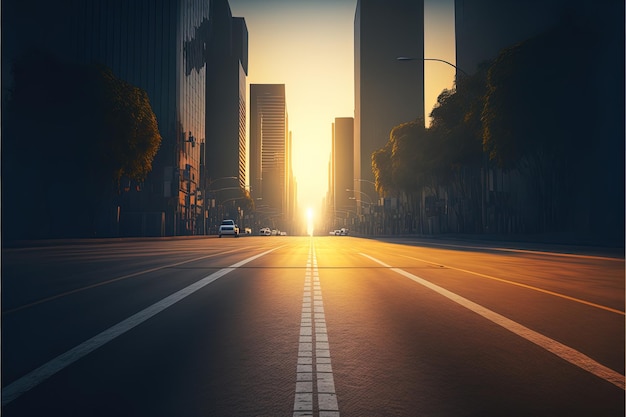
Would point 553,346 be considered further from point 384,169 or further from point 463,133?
point 384,169

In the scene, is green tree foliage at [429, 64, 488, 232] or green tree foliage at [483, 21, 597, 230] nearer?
green tree foliage at [483, 21, 597, 230]

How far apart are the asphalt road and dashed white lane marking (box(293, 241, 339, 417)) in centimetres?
2

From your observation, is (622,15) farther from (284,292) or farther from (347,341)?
(347,341)

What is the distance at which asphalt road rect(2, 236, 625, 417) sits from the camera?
3861mm

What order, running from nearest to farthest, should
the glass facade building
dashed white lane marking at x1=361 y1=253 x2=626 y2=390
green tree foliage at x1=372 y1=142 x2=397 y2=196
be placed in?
1. dashed white lane marking at x1=361 y1=253 x2=626 y2=390
2. the glass facade building
3. green tree foliage at x1=372 y1=142 x2=397 y2=196

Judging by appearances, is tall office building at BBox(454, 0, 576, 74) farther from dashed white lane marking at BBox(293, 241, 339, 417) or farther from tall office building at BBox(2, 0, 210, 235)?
dashed white lane marking at BBox(293, 241, 339, 417)

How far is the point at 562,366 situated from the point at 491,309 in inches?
124

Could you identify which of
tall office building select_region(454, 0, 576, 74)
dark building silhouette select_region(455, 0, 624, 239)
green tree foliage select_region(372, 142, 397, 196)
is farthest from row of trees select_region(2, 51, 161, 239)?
green tree foliage select_region(372, 142, 397, 196)

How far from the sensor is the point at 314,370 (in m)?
4.64

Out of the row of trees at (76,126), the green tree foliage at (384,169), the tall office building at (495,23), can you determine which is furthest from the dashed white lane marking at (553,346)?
the green tree foliage at (384,169)

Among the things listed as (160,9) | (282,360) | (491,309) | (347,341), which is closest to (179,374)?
(282,360)

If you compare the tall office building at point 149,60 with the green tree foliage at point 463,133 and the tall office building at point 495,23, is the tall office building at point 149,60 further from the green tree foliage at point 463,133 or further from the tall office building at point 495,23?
the tall office building at point 495,23

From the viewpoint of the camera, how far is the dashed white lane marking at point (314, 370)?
3682mm

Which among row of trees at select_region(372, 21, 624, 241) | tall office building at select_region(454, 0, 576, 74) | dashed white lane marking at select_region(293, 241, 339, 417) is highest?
tall office building at select_region(454, 0, 576, 74)
